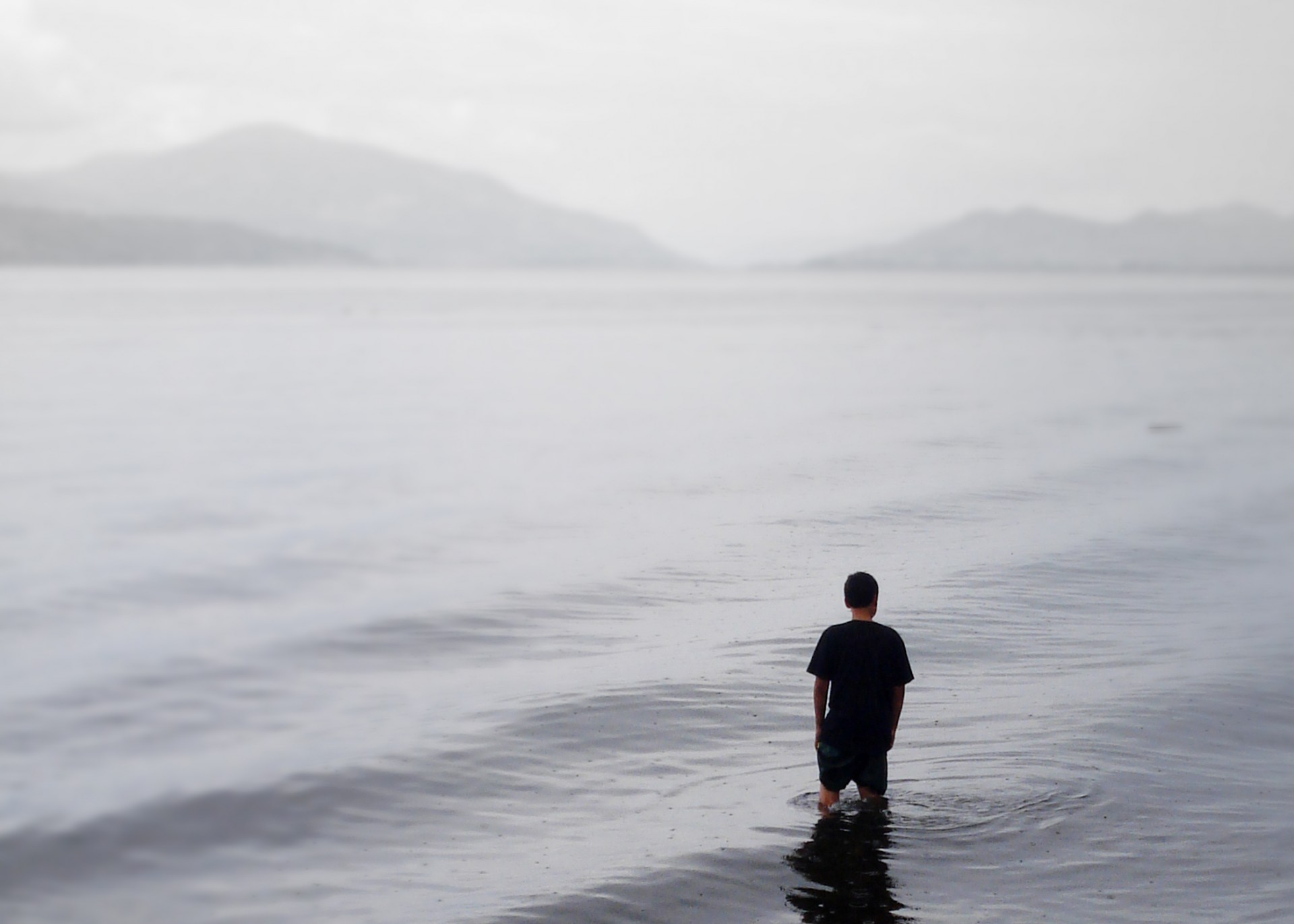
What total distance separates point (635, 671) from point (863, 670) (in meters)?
5.34

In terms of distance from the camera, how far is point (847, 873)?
8.83m

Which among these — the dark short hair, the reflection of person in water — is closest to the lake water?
the reflection of person in water

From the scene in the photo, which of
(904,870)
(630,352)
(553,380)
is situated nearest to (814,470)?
(904,870)

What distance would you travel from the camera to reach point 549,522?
23.8m

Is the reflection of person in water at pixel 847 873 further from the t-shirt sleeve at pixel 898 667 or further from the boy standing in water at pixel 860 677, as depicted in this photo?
the t-shirt sleeve at pixel 898 667

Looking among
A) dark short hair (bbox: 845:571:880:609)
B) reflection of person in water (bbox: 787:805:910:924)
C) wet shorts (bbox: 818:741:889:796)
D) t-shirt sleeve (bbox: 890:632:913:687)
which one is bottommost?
reflection of person in water (bbox: 787:805:910:924)

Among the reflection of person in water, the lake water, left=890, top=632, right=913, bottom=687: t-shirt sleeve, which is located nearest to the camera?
the reflection of person in water

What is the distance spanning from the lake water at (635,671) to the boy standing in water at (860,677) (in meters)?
0.83

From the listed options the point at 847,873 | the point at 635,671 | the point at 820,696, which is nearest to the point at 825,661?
the point at 820,696

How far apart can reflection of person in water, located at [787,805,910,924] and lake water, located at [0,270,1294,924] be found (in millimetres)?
35

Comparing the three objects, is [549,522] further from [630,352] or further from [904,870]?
[630,352]

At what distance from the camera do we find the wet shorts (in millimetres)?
9023

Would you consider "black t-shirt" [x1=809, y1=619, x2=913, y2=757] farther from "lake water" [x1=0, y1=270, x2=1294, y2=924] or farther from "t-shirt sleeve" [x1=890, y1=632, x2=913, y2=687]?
"lake water" [x1=0, y1=270, x2=1294, y2=924]

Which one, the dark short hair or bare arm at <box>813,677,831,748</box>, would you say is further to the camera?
bare arm at <box>813,677,831,748</box>
